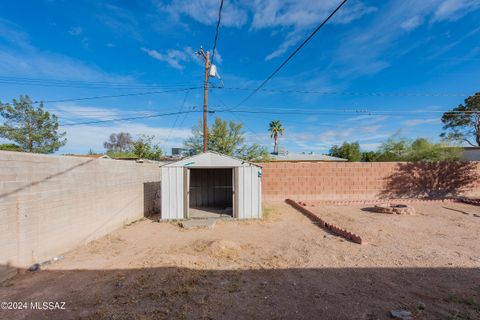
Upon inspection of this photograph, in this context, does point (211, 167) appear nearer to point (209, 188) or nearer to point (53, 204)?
point (209, 188)

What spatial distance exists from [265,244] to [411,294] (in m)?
3.24

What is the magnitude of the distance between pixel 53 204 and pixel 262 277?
4.56 meters

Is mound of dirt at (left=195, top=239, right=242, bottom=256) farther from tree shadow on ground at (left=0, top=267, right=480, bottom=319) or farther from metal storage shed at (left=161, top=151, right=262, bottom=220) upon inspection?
metal storage shed at (left=161, top=151, right=262, bottom=220)

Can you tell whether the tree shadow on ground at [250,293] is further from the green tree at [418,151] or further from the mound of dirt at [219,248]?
the green tree at [418,151]

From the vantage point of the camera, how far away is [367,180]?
535 inches

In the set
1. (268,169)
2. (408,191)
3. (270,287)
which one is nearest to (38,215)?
(270,287)

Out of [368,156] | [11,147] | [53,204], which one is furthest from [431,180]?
[11,147]

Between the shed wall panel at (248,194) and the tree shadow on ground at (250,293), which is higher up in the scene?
the shed wall panel at (248,194)

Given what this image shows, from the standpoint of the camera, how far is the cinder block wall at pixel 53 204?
408 centimetres

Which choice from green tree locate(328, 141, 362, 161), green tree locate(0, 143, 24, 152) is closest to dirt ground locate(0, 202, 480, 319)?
green tree locate(0, 143, 24, 152)

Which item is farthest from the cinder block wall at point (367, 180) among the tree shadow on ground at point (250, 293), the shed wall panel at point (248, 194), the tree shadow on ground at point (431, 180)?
the tree shadow on ground at point (250, 293)

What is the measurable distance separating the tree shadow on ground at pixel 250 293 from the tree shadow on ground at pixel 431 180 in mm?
10295

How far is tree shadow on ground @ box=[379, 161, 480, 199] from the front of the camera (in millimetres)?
13719

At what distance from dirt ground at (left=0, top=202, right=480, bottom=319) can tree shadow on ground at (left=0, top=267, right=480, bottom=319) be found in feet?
0.05
